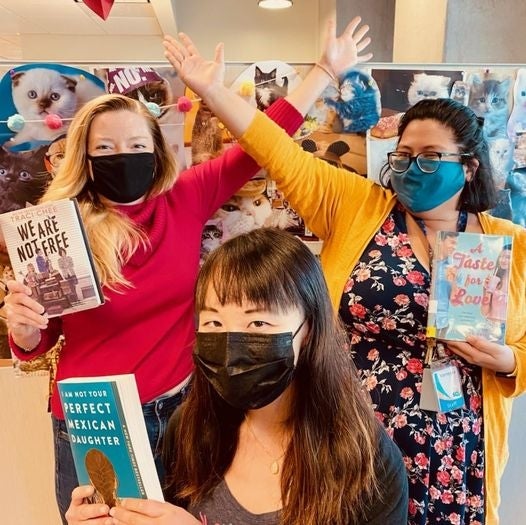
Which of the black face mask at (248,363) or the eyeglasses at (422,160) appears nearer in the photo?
the black face mask at (248,363)

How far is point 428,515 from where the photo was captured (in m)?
1.35

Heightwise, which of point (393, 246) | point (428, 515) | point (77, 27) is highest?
point (77, 27)

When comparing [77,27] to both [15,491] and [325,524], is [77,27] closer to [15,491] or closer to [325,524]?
[15,491]

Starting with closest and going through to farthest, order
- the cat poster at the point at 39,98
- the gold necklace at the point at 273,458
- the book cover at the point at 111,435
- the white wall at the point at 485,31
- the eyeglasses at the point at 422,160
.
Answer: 1. the book cover at the point at 111,435
2. the gold necklace at the point at 273,458
3. the eyeglasses at the point at 422,160
4. the cat poster at the point at 39,98
5. the white wall at the point at 485,31

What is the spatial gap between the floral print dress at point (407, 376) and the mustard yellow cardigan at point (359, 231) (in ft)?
0.09

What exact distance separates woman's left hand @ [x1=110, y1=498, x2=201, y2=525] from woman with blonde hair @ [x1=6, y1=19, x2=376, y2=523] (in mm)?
474

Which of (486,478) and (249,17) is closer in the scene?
(486,478)

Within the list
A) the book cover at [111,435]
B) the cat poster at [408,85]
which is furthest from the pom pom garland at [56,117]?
the book cover at [111,435]

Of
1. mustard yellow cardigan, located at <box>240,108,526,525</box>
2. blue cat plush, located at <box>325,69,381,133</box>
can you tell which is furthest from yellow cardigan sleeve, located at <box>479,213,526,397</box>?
blue cat plush, located at <box>325,69,381,133</box>

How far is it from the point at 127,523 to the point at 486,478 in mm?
982

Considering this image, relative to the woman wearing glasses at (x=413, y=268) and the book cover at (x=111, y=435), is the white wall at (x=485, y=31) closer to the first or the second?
the woman wearing glasses at (x=413, y=268)

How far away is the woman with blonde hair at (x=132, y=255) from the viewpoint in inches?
48.8

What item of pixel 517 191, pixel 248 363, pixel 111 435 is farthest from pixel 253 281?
pixel 517 191

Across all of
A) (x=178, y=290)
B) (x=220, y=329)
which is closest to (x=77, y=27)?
(x=178, y=290)
